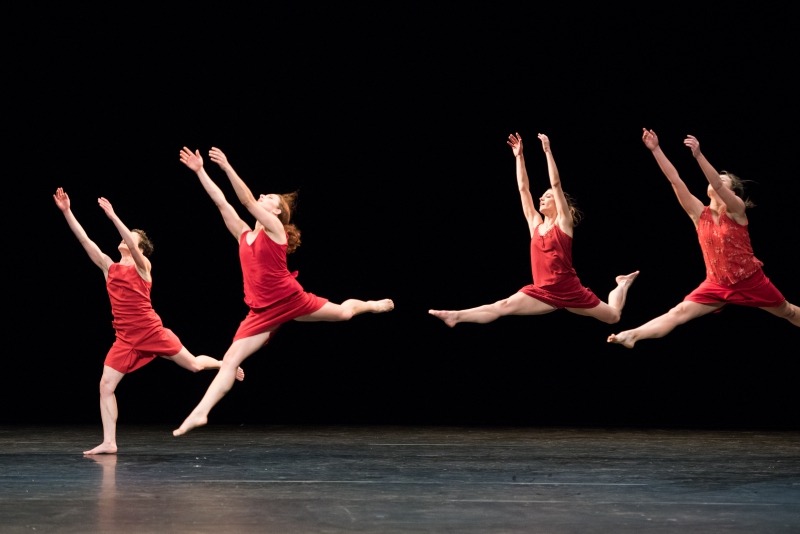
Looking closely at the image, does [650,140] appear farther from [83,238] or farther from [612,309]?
[83,238]

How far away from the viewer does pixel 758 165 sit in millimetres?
7070

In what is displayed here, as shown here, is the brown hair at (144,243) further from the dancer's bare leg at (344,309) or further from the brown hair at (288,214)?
the dancer's bare leg at (344,309)

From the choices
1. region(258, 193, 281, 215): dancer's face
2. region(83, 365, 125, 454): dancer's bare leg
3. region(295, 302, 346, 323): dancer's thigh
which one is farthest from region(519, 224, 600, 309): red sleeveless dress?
region(83, 365, 125, 454): dancer's bare leg

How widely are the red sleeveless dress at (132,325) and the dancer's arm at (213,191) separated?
872mm

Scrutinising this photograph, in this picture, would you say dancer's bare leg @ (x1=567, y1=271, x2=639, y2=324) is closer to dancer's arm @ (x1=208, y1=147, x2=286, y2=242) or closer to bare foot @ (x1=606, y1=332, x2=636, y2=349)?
bare foot @ (x1=606, y1=332, x2=636, y2=349)

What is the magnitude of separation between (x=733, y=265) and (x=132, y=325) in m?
3.18

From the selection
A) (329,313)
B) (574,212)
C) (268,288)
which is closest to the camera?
(268,288)

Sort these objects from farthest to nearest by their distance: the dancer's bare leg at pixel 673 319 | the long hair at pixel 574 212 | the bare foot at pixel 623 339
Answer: the long hair at pixel 574 212 < the dancer's bare leg at pixel 673 319 < the bare foot at pixel 623 339

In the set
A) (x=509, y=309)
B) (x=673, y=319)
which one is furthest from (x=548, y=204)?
(x=673, y=319)

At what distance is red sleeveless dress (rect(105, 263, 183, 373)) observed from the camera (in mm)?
5523

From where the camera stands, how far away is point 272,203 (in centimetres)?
505

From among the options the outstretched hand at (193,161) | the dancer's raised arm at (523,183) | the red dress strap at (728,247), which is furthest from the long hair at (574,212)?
the outstretched hand at (193,161)

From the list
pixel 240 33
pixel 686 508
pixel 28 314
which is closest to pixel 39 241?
pixel 28 314

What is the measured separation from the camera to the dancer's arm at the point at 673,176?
5031mm
